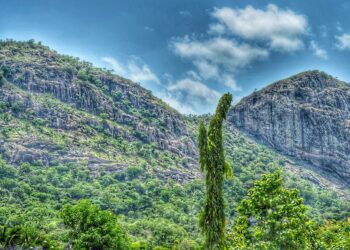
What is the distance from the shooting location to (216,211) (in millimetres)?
13961

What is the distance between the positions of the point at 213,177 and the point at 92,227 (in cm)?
3730

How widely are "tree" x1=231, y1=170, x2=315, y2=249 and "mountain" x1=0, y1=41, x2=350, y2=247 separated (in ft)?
158

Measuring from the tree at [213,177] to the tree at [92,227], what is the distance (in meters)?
36.0

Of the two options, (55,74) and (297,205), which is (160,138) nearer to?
(55,74)

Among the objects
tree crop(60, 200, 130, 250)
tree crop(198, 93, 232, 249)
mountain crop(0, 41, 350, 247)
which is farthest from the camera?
mountain crop(0, 41, 350, 247)

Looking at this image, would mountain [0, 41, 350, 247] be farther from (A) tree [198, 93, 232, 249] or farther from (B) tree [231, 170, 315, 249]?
(A) tree [198, 93, 232, 249]

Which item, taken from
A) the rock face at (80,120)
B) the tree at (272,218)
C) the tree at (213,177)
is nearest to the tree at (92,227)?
the tree at (272,218)

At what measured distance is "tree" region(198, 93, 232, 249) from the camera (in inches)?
548

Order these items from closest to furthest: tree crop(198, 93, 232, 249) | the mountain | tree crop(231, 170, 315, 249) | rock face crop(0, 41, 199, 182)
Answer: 1. tree crop(198, 93, 232, 249)
2. tree crop(231, 170, 315, 249)
3. the mountain
4. rock face crop(0, 41, 199, 182)

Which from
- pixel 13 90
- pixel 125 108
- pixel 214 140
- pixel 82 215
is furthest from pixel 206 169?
pixel 125 108

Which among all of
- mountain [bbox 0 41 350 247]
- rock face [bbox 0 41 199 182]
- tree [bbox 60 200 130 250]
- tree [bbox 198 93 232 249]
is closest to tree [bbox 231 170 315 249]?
tree [bbox 198 93 232 249]

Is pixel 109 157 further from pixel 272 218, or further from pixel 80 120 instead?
pixel 272 218

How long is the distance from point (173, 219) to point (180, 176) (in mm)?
41419

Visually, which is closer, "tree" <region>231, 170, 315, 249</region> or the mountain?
"tree" <region>231, 170, 315, 249</region>
